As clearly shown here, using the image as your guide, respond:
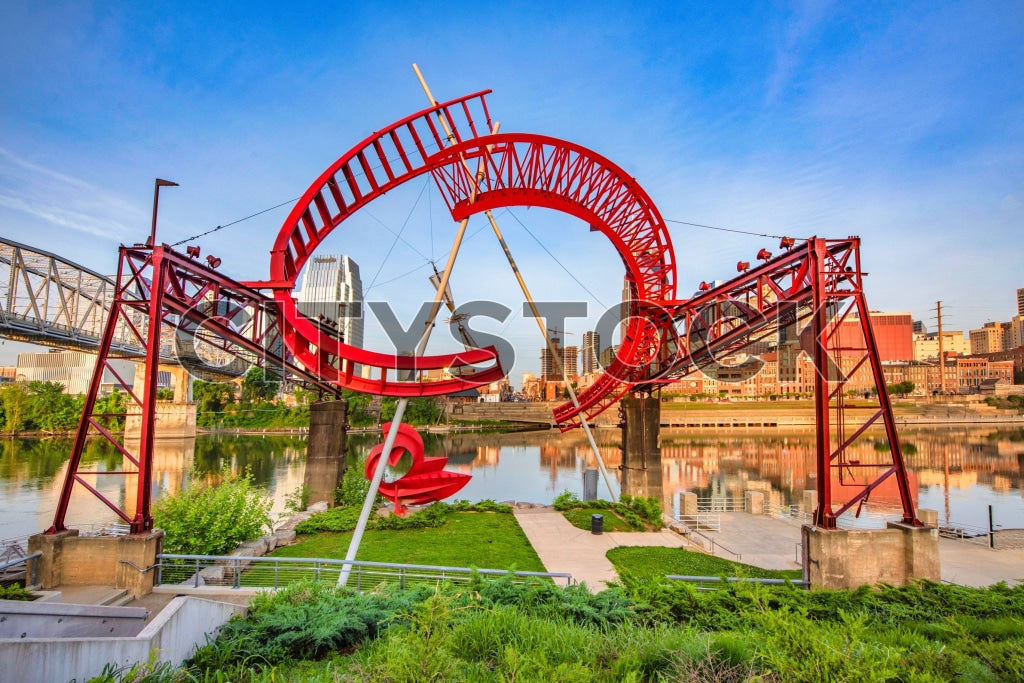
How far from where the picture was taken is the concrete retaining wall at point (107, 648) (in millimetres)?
4531

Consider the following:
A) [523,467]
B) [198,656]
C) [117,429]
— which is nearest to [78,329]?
[117,429]

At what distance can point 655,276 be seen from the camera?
20.7 metres

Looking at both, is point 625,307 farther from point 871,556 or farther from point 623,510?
point 871,556

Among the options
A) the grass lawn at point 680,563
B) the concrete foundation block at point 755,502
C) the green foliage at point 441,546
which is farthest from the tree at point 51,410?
the grass lawn at point 680,563

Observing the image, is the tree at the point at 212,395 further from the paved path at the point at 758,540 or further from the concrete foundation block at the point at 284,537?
the paved path at the point at 758,540

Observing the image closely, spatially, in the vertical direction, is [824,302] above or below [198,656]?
above

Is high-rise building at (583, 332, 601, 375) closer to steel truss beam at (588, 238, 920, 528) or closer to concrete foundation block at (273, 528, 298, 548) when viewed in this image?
steel truss beam at (588, 238, 920, 528)

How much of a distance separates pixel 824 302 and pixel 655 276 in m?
9.12

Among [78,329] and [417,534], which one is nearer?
[417,534]

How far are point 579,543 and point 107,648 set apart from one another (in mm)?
11900

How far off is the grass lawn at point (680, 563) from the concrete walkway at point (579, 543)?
47 cm

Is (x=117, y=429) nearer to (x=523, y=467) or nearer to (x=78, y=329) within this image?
(x=78, y=329)

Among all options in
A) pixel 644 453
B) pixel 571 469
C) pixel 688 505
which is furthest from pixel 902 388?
pixel 644 453

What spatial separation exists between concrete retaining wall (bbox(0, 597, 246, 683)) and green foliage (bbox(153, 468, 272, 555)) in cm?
676
